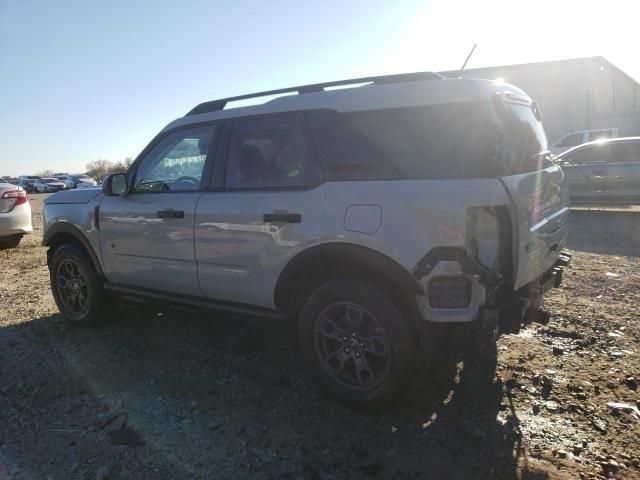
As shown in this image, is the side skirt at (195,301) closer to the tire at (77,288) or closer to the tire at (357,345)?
the tire at (77,288)

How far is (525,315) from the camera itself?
3021 mm

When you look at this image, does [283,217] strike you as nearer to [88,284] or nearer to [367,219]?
[367,219]

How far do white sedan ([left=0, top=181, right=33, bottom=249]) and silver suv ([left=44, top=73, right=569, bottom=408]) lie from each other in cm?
589

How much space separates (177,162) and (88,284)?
163 centimetres

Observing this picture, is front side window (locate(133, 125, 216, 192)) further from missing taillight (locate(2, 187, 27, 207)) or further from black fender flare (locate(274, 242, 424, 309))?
missing taillight (locate(2, 187, 27, 207))

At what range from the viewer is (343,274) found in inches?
122

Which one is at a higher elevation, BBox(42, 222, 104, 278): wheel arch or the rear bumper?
BBox(42, 222, 104, 278): wheel arch

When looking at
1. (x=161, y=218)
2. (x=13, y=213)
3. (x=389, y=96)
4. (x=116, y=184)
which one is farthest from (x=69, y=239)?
(x=13, y=213)

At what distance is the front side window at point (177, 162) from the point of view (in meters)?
3.87

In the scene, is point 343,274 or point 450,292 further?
point 343,274

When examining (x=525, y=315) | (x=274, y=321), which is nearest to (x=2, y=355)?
(x=274, y=321)

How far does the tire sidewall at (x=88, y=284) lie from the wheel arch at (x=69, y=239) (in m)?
0.06

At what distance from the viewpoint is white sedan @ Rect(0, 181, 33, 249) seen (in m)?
8.41

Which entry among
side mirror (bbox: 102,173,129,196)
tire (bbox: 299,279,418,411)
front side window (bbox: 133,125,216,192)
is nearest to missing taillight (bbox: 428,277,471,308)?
tire (bbox: 299,279,418,411)
